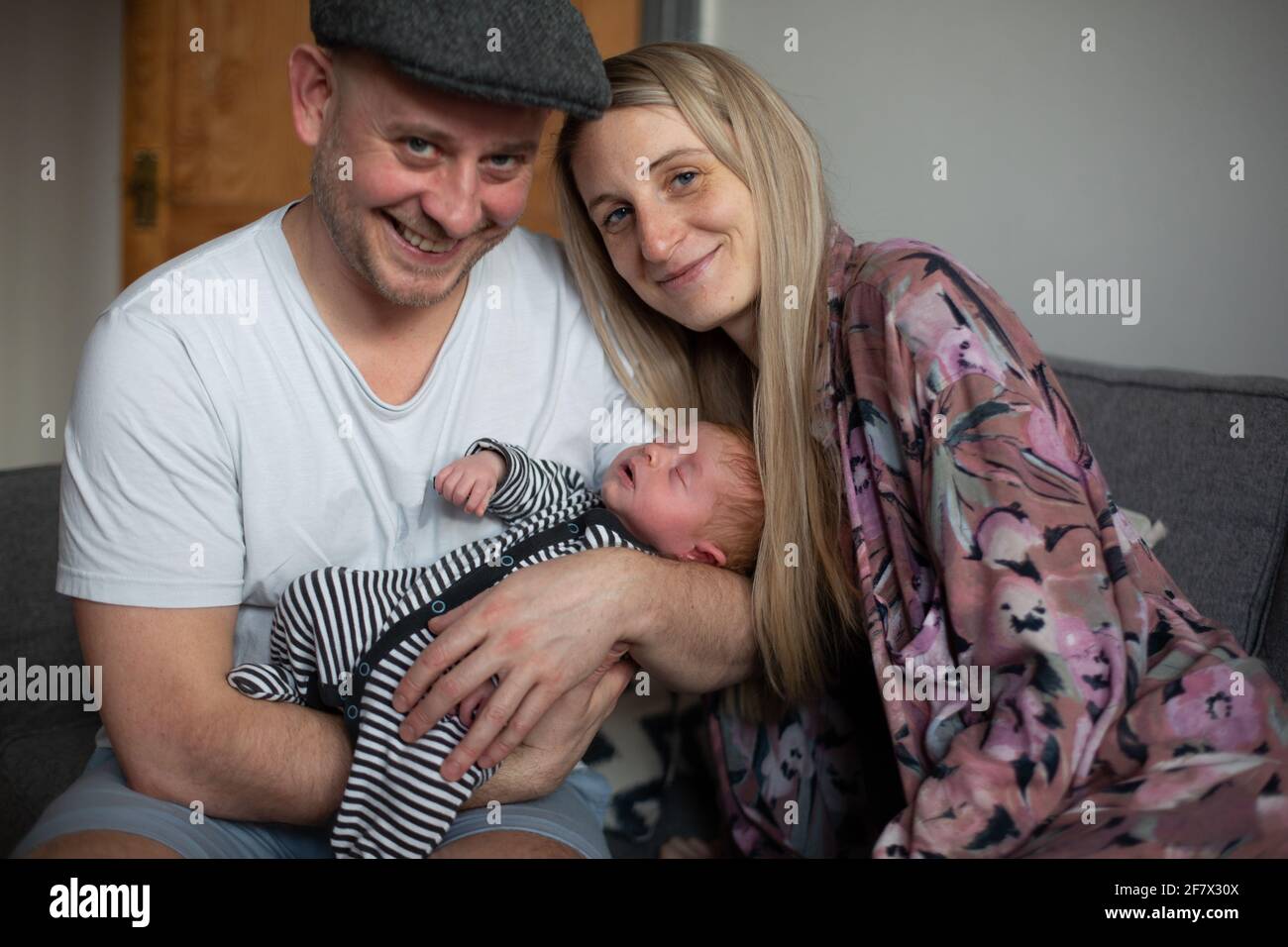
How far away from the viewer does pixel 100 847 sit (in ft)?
4.04

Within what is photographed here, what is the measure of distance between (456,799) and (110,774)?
0.45 metres

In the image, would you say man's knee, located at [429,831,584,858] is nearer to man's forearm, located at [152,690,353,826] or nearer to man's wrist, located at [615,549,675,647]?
man's forearm, located at [152,690,353,826]

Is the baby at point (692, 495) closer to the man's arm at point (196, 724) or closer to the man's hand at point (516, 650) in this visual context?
the man's hand at point (516, 650)

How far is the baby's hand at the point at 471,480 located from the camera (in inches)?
56.2

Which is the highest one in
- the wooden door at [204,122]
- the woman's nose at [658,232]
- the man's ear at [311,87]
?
the wooden door at [204,122]

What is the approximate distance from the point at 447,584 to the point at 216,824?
15.8 inches

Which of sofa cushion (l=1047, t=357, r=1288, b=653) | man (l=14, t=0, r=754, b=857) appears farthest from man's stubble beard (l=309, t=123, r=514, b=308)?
sofa cushion (l=1047, t=357, r=1288, b=653)

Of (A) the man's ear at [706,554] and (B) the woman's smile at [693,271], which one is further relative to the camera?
(A) the man's ear at [706,554]

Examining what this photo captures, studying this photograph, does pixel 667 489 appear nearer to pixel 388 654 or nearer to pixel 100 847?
pixel 388 654

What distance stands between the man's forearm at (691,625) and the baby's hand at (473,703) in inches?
7.7

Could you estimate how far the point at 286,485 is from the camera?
1.42 metres

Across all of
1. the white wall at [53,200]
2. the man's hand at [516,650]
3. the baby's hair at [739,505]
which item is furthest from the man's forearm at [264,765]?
the white wall at [53,200]

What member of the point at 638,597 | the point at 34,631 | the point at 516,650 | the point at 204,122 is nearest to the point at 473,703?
the point at 516,650
